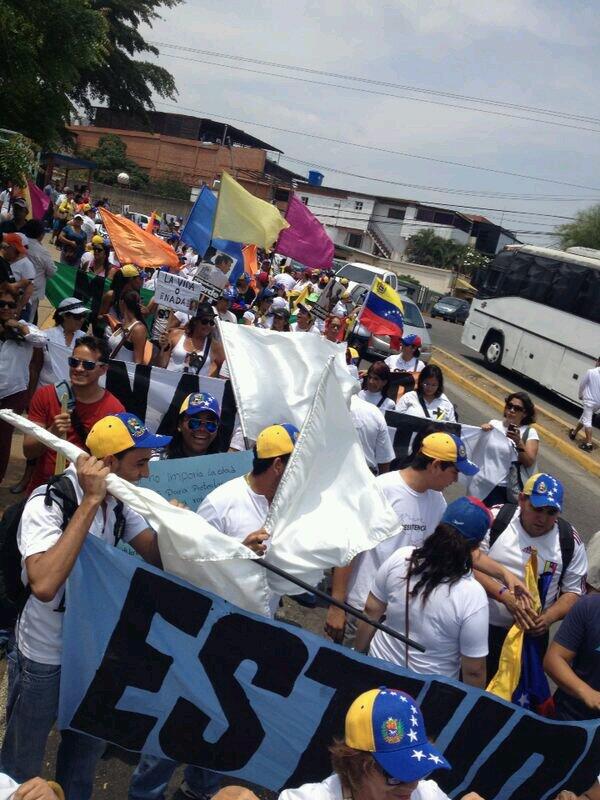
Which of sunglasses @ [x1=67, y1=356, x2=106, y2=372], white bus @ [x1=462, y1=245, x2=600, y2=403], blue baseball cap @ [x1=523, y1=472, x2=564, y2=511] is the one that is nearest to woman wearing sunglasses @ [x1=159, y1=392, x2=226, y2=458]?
sunglasses @ [x1=67, y1=356, x2=106, y2=372]

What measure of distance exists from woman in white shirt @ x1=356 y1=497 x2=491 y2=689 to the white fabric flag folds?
177cm

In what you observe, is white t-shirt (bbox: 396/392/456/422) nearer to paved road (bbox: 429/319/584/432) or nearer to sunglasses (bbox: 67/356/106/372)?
sunglasses (bbox: 67/356/106/372)

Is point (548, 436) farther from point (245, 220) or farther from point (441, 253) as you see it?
point (441, 253)

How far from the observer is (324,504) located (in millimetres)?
3281

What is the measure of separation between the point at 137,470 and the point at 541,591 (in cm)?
226

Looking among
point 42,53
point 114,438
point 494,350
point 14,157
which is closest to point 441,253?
point 494,350

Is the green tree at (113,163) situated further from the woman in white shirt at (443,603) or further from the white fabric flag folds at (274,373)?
the woman in white shirt at (443,603)

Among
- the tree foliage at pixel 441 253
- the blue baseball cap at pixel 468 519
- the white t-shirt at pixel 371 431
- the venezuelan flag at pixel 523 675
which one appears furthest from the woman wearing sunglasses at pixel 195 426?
the tree foliage at pixel 441 253

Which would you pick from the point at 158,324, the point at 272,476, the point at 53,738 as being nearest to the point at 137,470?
the point at 272,476

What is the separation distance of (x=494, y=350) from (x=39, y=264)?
14.7 m

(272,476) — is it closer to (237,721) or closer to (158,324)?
(237,721)

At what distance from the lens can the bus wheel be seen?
20.6 metres

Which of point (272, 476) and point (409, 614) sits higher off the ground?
point (272, 476)

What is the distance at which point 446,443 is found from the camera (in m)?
4.15
